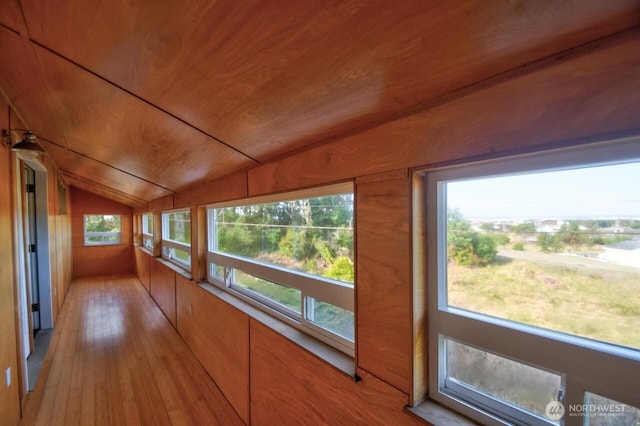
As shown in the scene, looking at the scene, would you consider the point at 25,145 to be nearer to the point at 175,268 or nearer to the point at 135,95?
the point at 135,95

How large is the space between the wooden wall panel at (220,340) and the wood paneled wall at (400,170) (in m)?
0.21

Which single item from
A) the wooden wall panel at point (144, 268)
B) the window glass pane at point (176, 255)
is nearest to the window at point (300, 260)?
the window glass pane at point (176, 255)

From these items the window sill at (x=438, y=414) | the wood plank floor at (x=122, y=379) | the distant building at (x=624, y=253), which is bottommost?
the wood plank floor at (x=122, y=379)

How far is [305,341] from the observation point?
1595 millimetres

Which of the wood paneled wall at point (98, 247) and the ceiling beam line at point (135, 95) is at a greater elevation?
the ceiling beam line at point (135, 95)

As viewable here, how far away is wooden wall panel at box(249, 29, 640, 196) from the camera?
0.58 metres

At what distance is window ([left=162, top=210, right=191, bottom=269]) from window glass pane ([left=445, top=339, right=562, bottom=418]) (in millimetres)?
3505

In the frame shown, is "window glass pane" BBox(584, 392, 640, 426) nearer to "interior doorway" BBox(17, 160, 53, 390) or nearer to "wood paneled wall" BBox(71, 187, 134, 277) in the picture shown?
"interior doorway" BBox(17, 160, 53, 390)

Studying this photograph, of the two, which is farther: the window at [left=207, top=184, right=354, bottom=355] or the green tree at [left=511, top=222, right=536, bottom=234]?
the window at [left=207, top=184, right=354, bottom=355]

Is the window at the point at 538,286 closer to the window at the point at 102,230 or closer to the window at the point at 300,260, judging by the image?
the window at the point at 300,260

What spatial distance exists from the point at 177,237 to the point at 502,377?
4.79m

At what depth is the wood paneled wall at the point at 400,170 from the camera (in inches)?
24.2

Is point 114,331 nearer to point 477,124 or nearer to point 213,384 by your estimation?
point 213,384

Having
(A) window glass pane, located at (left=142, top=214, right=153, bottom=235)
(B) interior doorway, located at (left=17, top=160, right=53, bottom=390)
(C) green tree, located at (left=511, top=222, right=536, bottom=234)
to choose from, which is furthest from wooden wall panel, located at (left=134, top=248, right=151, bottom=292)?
(C) green tree, located at (left=511, top=222, right=536, bottom=234)
